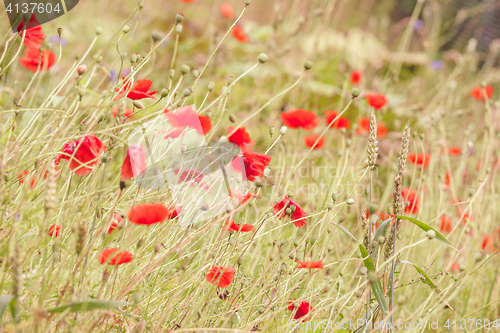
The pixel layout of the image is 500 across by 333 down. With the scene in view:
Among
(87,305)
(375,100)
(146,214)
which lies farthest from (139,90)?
(375,100)

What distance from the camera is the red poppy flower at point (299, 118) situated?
1.36 metres

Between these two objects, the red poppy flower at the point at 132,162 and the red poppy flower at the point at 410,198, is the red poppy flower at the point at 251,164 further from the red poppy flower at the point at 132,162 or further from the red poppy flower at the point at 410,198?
the red poppy flower at the point at 410,198

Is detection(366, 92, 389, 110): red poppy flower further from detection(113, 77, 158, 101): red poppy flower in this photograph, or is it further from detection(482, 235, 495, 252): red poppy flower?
detection(113, 77, 158, 101): red poppy flower

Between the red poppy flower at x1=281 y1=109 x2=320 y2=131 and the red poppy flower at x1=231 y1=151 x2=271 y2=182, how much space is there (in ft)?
1.11

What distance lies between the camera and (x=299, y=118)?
4.53ft

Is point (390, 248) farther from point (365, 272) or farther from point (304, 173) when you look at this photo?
point (304, 173)

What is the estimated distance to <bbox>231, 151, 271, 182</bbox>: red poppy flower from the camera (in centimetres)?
102

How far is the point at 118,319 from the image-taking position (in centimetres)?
92

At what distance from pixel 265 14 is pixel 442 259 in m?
4.52

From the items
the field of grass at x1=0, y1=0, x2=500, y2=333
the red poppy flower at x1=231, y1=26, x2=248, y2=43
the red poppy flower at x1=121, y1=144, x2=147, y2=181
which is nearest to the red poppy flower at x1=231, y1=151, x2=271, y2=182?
the field of grass at x1=0, y1=0, x2=500, y2=333

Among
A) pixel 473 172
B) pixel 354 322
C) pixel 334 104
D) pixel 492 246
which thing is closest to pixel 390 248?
pixel 354 322

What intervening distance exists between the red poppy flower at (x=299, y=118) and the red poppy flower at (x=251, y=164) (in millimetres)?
337

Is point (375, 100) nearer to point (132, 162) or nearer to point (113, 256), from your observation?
point (132, 162)

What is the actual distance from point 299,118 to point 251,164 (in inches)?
15.3
